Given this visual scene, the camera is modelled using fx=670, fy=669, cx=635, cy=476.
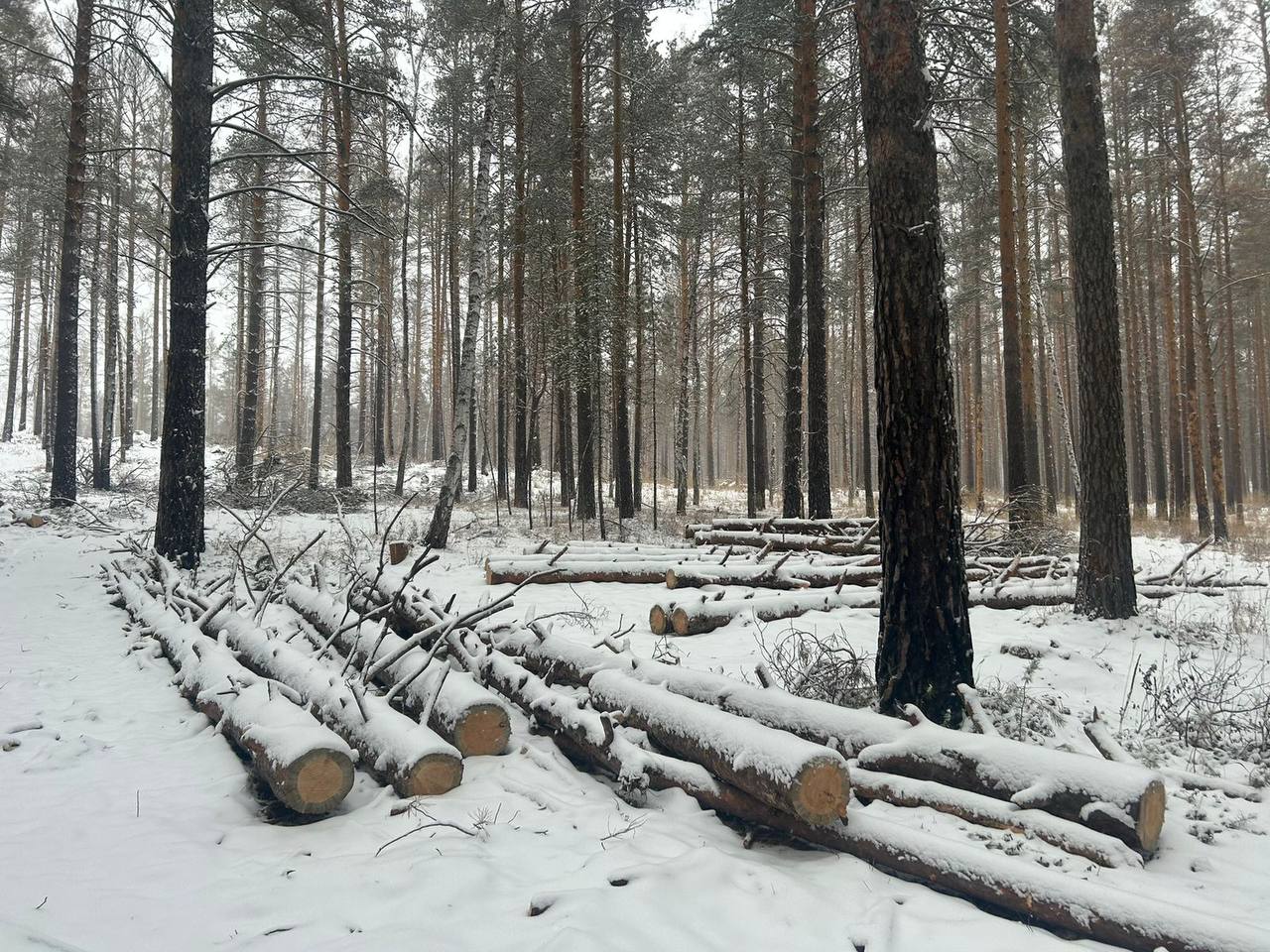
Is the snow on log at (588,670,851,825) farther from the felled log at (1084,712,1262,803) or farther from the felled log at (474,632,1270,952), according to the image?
the felled log at (1084,712,1262,803)

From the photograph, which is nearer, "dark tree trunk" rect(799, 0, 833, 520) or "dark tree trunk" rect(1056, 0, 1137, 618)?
"dark tree trunk" rect(1056, 0, 1137, 618)

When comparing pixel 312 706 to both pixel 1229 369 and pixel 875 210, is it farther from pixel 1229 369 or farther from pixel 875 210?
pixel 1229 369

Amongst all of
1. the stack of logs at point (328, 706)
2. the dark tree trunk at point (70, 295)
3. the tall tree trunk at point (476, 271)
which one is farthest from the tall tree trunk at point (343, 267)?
the stack of logs at point (328, 706)

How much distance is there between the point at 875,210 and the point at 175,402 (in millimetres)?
8685

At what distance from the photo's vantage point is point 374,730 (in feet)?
12.0

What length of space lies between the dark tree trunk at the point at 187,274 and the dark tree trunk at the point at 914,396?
27.6 feet

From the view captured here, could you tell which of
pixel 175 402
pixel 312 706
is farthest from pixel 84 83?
pixel 312 706

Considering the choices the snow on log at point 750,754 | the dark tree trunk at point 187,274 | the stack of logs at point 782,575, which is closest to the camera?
the snow on log at point 750,754

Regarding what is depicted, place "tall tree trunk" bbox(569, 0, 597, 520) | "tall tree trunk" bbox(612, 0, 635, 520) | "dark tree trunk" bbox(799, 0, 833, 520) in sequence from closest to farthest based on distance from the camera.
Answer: "dark tree trunk" bbox(799, 0, 833, 520)
"tall tree trunk" bbox(569, 0, 597, 520)
"tall tree trunk" bbox(612, 0, 635, 520)

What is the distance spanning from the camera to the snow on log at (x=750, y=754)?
280cm

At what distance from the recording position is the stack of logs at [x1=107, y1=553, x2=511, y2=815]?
3232mm

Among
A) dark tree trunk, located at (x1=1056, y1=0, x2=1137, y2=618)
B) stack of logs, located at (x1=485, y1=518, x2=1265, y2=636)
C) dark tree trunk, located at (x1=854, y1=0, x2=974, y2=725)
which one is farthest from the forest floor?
stack of logs, located at (x1=485, y1=518, x2=1265, y2=636)

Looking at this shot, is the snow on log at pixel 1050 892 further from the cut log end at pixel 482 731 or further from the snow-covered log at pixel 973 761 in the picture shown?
the cut log end at pixel 482 731

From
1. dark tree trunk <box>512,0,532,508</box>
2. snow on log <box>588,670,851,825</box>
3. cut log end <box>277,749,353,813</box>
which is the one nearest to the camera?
snow on log <box>588,670,851,825</box>
